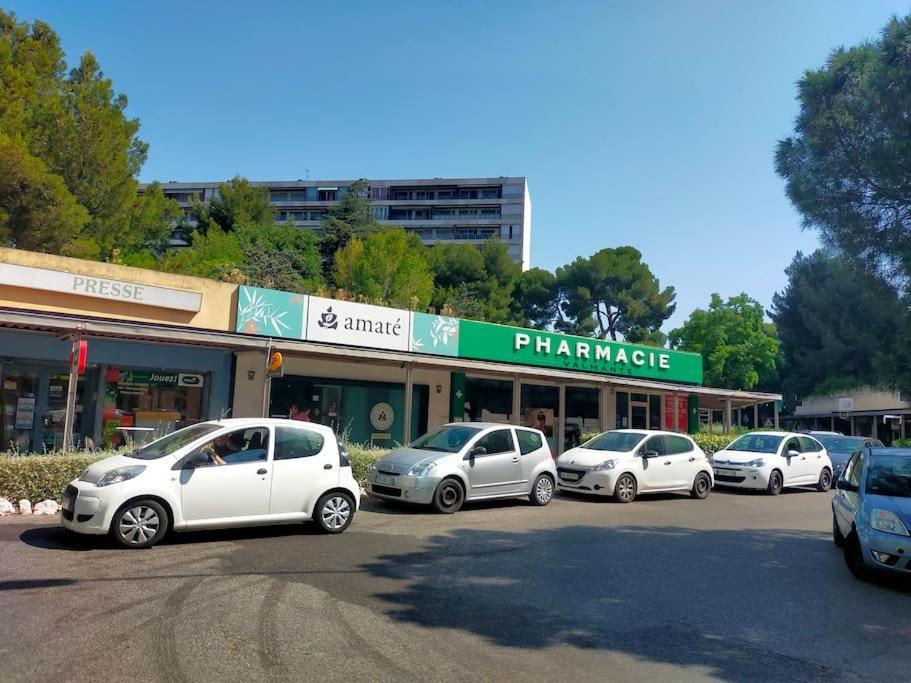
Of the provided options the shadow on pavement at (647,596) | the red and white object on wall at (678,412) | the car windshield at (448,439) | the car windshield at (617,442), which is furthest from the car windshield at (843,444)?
the car windshield at (448,439)

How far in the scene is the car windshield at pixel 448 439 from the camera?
495 inches

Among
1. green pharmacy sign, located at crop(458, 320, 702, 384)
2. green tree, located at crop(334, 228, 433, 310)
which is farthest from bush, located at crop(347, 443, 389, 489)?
green tree, located at crop(334, 228, 433, 310)

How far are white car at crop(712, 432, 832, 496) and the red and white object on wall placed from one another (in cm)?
850

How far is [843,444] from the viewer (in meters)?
22.2

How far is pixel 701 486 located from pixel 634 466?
2382 millimetres

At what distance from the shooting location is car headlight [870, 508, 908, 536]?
7457 millimetres

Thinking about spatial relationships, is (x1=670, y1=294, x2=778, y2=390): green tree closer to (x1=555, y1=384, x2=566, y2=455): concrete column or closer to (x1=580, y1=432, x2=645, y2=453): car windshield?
(x1=555, y1=384, x2=566, y2=455): concrete column

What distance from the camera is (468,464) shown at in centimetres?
1220

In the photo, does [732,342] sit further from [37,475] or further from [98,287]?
[37,475]

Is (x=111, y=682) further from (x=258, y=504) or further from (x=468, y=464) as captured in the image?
(x=468, y=464)

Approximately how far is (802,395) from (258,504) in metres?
55.2

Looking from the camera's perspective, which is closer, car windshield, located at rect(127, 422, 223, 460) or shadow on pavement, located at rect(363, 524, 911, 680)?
shadow on pavement, located at rect(363, 524, 911, 680)

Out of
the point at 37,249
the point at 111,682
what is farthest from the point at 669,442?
the point at 37,249

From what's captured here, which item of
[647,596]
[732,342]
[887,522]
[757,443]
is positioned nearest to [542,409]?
[757,443]
